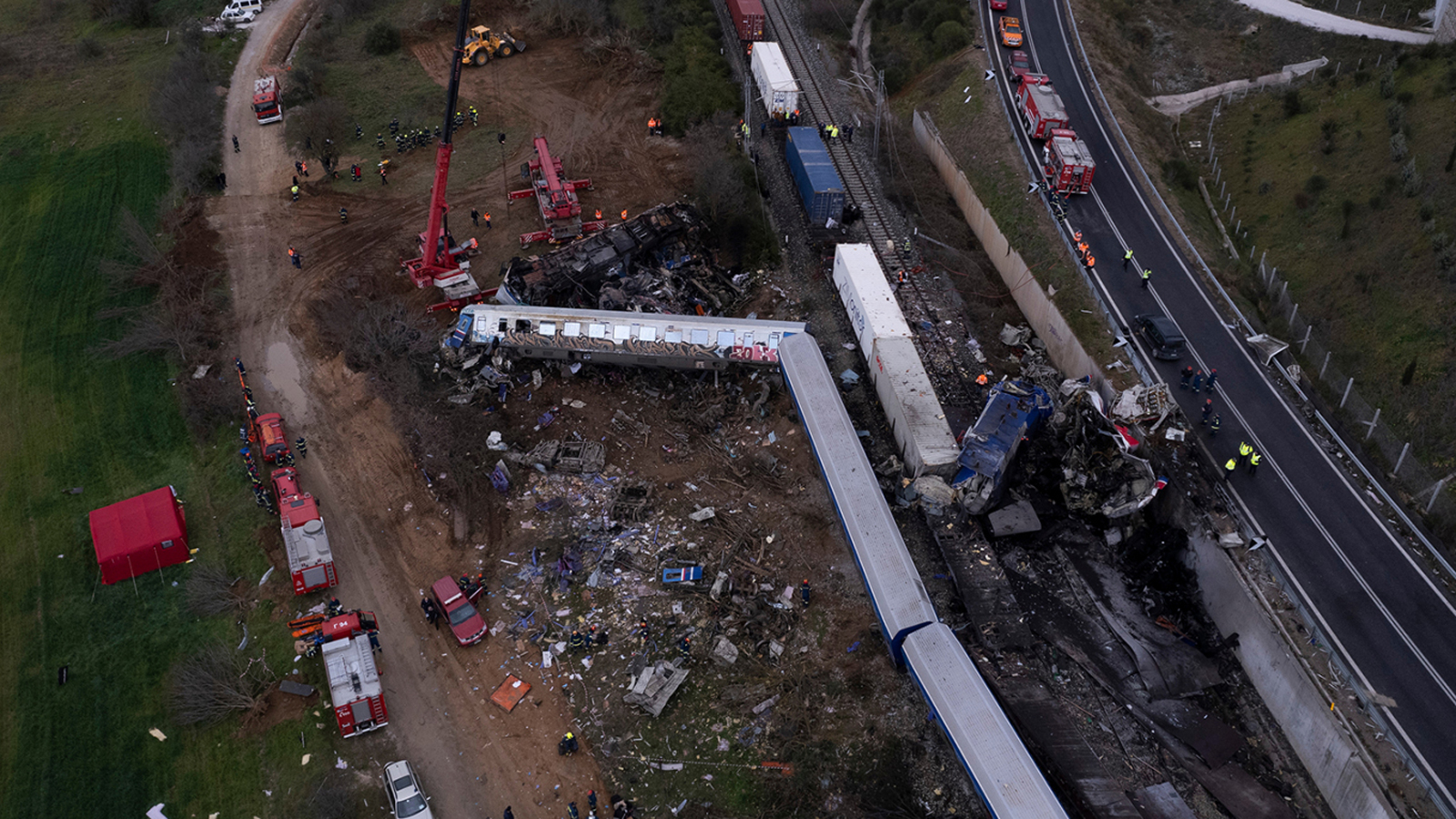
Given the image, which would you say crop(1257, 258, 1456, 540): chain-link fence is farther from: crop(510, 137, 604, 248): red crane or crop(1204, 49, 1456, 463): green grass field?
crop(510, 137, 604, 248): red crane

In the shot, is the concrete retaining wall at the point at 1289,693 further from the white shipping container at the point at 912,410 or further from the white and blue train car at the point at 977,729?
the white shipping container at the point at 912,410

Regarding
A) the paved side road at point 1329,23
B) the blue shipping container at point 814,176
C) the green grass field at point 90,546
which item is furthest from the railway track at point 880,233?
the paved side road at point 1329,23

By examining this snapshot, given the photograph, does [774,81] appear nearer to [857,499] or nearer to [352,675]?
[857,499]

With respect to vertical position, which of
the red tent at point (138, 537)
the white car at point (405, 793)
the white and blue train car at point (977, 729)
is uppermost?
the white and blue train car at point (977, 729)

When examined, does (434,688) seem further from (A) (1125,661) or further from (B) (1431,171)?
(B) (1431,171)

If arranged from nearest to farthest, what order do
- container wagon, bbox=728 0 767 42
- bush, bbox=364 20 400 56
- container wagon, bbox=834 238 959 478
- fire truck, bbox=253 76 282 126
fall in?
1. container wagon, bbox=834 238 959 478
2. fire truck, bbox=253 76 282 126
3. container wagon, bbox=728 0 767 42
4. bush, bbox=364 20 400 56

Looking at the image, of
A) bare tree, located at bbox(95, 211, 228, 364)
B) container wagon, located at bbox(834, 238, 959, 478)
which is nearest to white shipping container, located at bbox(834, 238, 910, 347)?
container wagon, located at bbox(834, 238, 959, 478)
